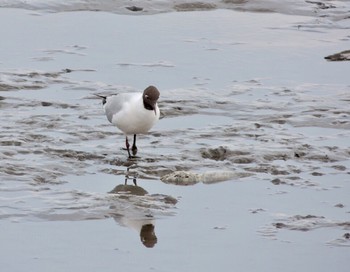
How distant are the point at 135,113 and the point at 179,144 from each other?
58 cm

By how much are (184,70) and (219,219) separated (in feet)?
17.3

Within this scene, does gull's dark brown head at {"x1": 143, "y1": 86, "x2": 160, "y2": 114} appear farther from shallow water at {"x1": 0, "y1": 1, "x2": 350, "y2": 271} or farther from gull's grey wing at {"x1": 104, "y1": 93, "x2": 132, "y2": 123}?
shallow water at {"x1": 0, "y1": 1, "x2": 350, "y2": 271}

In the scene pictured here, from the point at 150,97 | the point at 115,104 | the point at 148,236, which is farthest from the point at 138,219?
the point at 115,104

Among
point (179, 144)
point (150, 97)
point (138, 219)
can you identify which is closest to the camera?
point (138, 219)

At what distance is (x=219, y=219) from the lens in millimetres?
8836

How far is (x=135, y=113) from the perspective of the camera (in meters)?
10.8

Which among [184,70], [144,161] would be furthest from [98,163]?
[184,70]

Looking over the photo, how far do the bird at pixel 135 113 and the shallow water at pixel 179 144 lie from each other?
0.73ft

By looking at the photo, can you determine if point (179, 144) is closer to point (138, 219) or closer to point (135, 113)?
point (135, 113)

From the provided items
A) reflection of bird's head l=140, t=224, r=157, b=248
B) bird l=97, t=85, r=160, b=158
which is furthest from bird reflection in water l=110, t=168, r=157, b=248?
bird l=97, t=85, r=160, b=158

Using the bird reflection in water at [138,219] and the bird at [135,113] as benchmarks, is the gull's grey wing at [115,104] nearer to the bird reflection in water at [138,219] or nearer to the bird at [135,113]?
the bird at [135,113]

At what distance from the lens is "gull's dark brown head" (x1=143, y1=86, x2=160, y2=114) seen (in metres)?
10.7

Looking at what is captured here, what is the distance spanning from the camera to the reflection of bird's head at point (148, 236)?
8.27 metres

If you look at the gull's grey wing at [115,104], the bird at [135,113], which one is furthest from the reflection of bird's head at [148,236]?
the gull's grey wing at [115,104]
